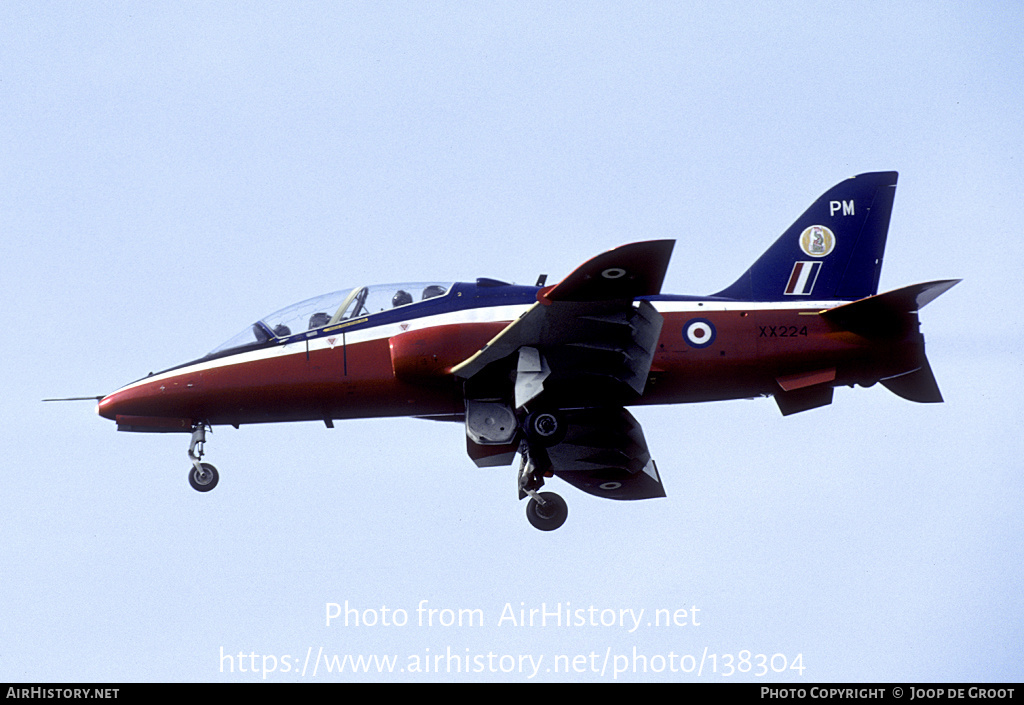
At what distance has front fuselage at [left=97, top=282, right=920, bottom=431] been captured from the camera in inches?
792

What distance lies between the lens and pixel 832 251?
855 inches

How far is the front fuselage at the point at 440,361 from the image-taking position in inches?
792

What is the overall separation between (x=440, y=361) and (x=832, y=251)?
7.72 metres

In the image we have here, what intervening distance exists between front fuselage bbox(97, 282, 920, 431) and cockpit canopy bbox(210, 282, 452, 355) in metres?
0.15

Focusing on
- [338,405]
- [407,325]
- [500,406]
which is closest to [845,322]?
[500,406]

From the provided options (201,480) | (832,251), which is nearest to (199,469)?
(201,480)

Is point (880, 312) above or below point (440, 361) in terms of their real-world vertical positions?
above

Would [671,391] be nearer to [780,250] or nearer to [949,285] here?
[780,250]

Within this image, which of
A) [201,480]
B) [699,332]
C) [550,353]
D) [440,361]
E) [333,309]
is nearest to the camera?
[550,353]

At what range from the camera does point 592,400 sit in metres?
20.6

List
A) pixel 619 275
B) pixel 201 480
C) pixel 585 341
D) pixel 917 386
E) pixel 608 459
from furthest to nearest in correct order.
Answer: pixel 608 459, pixel 201 480, pixel 917 386, pixel 585 341, pixel 619 275

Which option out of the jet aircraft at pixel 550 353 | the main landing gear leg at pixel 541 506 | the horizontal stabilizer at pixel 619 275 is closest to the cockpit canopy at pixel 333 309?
the jet aircraft at pixel 550 353

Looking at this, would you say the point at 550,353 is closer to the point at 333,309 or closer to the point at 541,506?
the point at 541,506

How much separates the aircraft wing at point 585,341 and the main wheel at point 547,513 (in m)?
2.04
